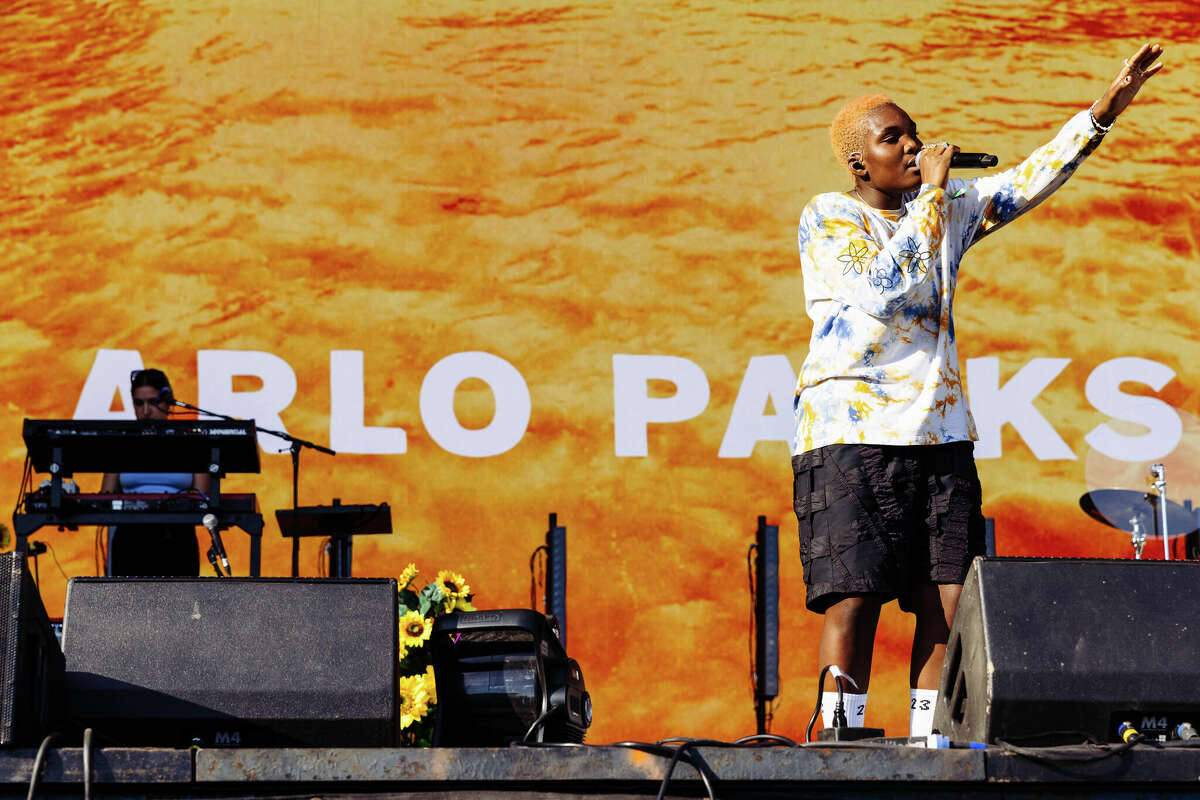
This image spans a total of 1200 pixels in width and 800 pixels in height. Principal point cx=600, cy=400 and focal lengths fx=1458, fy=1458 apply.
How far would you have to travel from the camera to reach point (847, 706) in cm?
253

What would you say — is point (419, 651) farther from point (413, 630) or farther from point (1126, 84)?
point (1126, 84)

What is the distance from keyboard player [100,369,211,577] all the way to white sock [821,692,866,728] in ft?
9.87

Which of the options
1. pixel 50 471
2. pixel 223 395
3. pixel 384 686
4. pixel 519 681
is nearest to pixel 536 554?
pixel 223 395

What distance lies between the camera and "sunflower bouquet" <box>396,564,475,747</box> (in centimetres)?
398

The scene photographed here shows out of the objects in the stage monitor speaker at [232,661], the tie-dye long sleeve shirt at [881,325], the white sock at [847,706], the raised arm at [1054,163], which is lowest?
the white sock at [847,706]

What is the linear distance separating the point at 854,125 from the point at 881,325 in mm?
426

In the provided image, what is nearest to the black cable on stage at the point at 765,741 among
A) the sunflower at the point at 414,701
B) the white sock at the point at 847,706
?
the white sock at the point at 847,706

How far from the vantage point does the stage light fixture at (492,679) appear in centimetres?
263

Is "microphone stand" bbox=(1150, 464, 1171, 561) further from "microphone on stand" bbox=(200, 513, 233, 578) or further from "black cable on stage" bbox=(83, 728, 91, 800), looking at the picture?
"black cable on stage" bbox=(83, 728, 91, 800)

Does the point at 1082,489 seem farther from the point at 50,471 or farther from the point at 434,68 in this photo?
the point at 50,471

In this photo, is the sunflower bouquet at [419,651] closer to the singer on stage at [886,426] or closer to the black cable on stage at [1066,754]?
the singer on stage at [886,426]

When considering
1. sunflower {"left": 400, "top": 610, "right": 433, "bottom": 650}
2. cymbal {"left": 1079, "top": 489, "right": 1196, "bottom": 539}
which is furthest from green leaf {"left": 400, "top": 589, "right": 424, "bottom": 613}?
cymbal {"left": 1079, "top": 489, "right": 1196, "bottom": 539}

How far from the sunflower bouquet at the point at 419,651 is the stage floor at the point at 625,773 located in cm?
175

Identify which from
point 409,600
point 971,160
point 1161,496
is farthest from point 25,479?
point 1161,496
